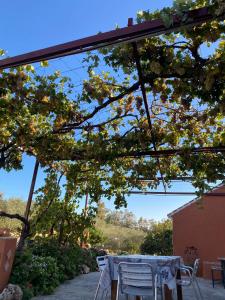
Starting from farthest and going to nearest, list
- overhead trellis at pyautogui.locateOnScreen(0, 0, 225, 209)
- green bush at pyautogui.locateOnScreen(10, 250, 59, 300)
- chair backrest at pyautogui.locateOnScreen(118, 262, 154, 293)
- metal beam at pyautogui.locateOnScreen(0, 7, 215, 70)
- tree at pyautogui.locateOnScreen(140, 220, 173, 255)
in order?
tree at pyautogui.locateOnScreen(140, 220, 173, 255), green bush at pyautogui.locateOnScreen(10, 250, 59, 300), chair backrest at pyautogui.locateOnScreen(118, 262, 154, 293), overhead trellis at pyautogui.locateOnScreen(0, 0, 225, 209), metal beam at pyautogui.locateOnScreen(0, 7, 215, 70)

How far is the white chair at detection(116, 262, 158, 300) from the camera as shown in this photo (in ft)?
13.3

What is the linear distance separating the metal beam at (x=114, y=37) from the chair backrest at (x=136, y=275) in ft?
8.59

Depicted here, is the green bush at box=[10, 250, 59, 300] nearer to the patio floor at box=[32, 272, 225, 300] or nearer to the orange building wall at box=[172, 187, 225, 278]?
the patio floor at box=[32, 272, 225, 300]

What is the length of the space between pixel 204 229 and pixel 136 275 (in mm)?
7858

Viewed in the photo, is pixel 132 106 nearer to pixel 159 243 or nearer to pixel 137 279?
pixel 137 279

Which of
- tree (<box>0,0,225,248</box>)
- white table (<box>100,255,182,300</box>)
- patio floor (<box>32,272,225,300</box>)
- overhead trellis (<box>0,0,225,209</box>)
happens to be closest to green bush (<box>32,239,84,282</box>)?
patio floor (<box>32,272,225,300</box>)

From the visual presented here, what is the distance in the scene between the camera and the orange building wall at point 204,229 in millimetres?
10844

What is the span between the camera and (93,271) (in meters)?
11.4

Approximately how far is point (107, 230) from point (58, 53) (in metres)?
20.3

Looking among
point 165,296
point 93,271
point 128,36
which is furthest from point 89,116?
point 93,271

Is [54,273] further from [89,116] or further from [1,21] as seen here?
[1,21]

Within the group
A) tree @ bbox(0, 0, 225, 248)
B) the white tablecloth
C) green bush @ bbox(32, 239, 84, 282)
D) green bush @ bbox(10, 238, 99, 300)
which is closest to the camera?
tree @ bbox(0, 0, 225, 248)

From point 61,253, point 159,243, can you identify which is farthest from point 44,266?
point 159,243

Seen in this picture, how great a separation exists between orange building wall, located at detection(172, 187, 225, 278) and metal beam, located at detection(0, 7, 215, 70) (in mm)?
8240
